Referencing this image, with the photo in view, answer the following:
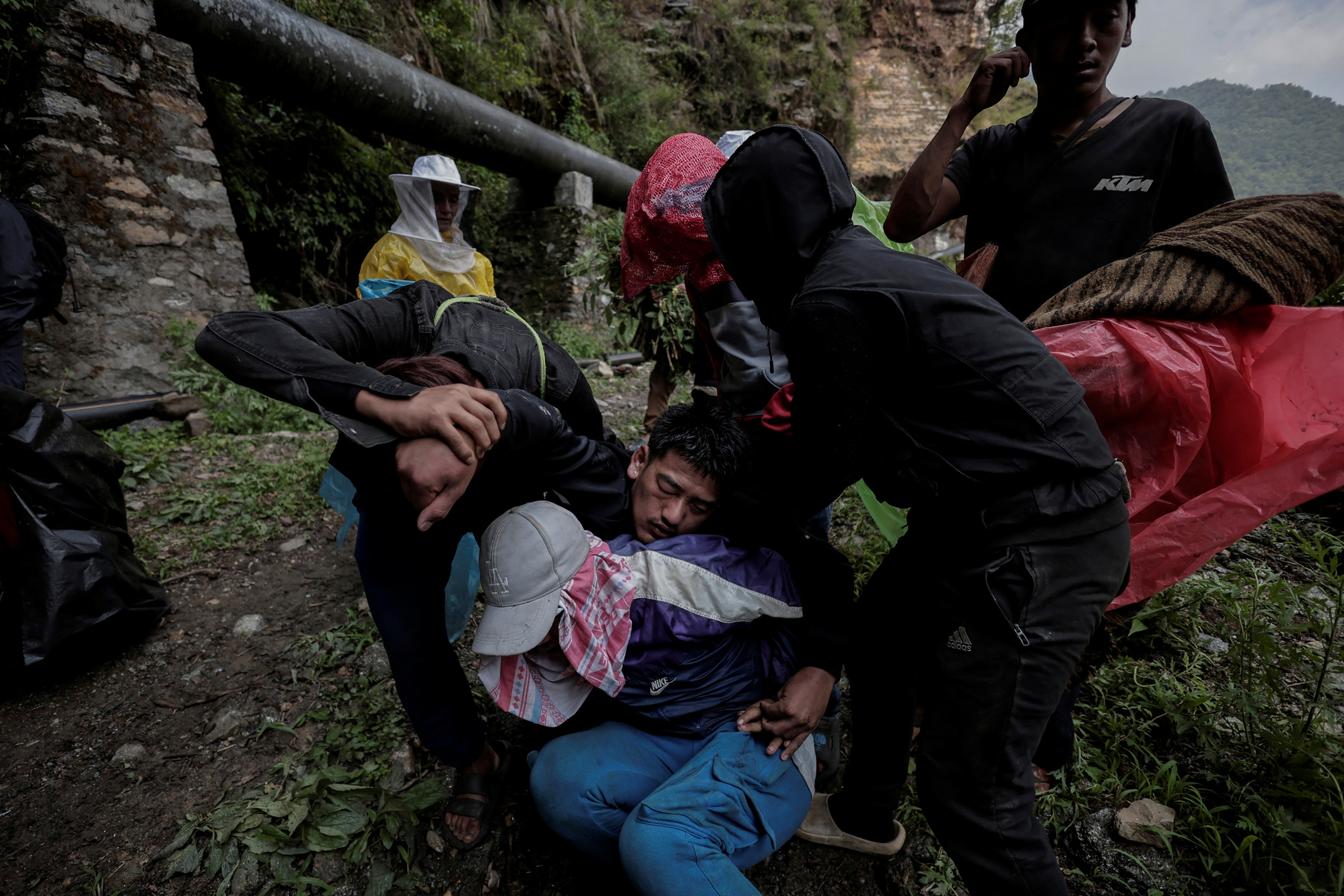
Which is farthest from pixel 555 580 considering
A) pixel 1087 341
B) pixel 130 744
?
pixel 130 744

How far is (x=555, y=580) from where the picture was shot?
136 cm

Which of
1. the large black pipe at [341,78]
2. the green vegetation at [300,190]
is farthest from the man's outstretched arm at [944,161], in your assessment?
the green vegetation at [300,190]

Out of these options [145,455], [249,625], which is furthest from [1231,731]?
[145,455]

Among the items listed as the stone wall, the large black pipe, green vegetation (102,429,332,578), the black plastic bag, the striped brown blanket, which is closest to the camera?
the striped brown blanket

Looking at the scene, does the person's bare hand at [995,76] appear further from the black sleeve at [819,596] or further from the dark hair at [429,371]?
the dark hair at [429,371]

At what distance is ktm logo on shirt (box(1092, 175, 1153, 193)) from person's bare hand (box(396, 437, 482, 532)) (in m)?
1.85

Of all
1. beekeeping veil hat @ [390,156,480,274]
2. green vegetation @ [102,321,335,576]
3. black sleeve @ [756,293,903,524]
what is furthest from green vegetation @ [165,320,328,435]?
black sleeve @ [756,293,903,524]

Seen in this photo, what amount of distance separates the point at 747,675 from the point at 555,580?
63 centimetres

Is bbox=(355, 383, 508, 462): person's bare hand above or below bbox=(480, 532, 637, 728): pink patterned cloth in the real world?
above

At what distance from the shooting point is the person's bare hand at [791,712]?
4.68 feet

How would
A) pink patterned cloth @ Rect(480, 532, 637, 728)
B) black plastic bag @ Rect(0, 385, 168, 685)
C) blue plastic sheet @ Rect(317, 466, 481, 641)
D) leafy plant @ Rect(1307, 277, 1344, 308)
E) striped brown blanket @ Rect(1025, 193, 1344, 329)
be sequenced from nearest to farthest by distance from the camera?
striped brown blanket @ Rect(1025, 193, 1344, 329) < pink patterned cloth @ Rect(480, 532, 637, 728) < black plastic bag @ Rect(0, 385, 168, 685) < blue plastic sheet @ Rect(317, 466, 481, 641) < leafy plant @ Rect(1307, 277, 1344, 308)

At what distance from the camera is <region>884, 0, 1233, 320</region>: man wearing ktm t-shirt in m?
1.53

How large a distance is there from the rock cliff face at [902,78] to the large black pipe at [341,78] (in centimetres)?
1143

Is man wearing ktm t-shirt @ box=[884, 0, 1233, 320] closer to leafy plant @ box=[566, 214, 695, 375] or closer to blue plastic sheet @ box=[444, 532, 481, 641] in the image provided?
leafy plant @ box=[566, 214, 695, 375]
